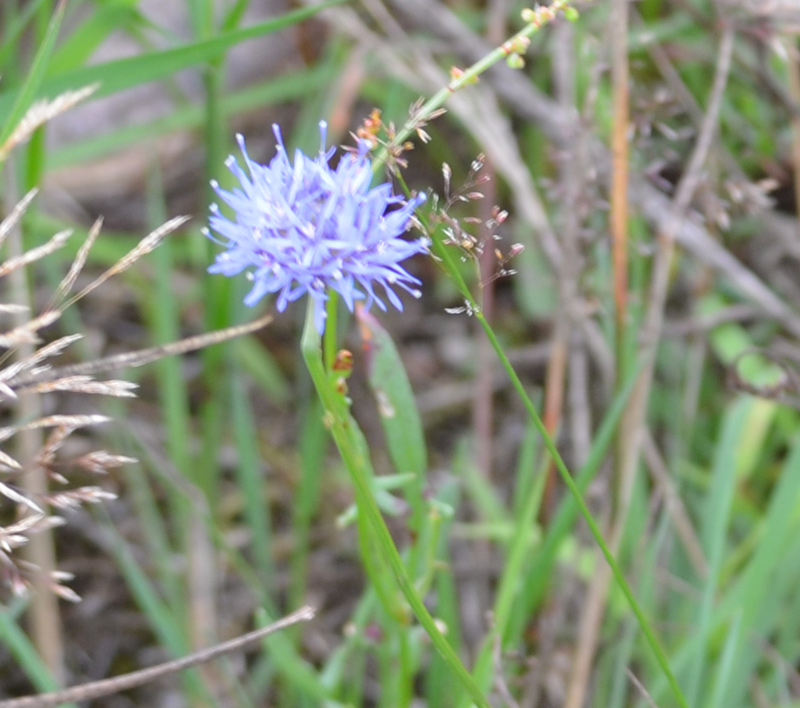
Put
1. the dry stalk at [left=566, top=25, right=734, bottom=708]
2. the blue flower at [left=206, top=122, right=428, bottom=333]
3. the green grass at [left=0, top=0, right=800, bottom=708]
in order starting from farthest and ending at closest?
the dry stalk at [left=566, top=25, right=734, bottom=708] → the green grass at [left=0, top=0, right=800, bottom=708] → the blue flower at [left=206, top=122, right=428, bottom=333]

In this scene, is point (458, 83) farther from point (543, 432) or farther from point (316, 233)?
point (543, 432)

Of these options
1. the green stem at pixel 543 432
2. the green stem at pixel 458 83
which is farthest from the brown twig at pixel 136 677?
the green stem at pixel 458 83

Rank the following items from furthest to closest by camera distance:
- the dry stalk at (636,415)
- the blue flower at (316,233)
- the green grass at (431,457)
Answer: the dry stalk at (636,415), the green grass at (431,457), the blue flower at (316,233)

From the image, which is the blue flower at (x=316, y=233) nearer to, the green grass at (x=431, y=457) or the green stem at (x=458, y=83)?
the green stem at (x=458, y=83)

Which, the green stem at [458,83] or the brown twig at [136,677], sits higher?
the green stem at [458,83]

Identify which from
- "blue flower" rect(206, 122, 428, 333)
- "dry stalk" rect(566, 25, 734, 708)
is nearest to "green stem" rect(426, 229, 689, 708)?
"blue flower" rect(206, 122, 428, 333)

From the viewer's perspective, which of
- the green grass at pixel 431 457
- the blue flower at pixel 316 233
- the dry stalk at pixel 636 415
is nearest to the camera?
the blue flower at pixel 316 233

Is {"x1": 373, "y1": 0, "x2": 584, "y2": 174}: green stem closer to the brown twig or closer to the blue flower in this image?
the blue flower

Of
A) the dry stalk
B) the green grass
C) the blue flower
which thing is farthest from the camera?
the dry stalk
